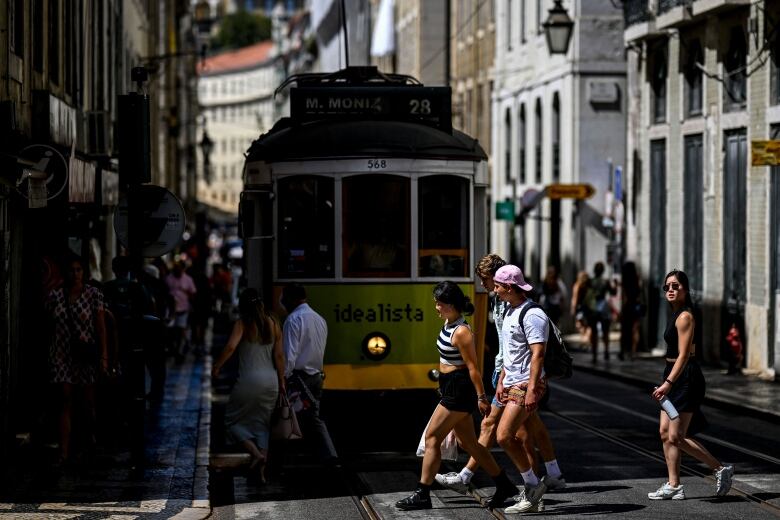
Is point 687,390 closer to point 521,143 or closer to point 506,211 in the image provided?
point 506,211

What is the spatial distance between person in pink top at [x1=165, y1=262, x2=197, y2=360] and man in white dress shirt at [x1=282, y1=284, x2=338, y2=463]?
1538cm

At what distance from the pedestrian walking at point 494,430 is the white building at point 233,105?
140m

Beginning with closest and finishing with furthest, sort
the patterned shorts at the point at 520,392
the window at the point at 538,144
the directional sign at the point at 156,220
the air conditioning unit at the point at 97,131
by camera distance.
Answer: the patterned shorts at the point at 520,392 < the directional sign at the point at 156,220 < the air conditioning unit at the point at 97,131 < the window at the point at 538,144

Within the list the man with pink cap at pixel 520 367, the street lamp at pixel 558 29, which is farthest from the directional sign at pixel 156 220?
the street lamp at pixel 558 29

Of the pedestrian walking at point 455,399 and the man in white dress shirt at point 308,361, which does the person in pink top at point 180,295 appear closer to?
the man in white dress shirt at point 308,361

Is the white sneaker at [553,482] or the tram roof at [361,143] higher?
the tram roof at [361,143]

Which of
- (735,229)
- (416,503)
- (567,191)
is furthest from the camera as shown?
(567,191)

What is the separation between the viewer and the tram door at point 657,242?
32094 millimetres

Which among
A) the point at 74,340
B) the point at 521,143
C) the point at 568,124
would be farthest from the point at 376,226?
the point at 521,143

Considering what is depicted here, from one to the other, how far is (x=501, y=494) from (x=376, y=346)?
418 centimetres

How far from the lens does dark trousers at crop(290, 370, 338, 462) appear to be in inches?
585

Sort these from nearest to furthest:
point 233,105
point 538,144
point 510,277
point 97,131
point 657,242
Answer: point 510,277 → point 97,131 → point 657,242 → point 538,144 → point 233,105

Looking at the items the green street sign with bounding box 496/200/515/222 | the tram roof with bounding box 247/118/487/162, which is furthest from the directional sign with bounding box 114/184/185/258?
→ the green street sign with bounding box 496/200/515/222

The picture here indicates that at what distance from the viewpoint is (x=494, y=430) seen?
43.3 feet
